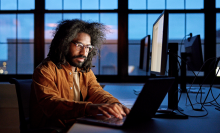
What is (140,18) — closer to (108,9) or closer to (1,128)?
(108,9)

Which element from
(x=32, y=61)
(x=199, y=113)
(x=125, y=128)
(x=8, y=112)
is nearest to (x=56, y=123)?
(x=125, y=128)

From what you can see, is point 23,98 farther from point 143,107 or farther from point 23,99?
point 143,107

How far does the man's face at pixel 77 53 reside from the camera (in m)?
1.30

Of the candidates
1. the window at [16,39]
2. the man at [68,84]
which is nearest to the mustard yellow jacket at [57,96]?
the man at [68,84]

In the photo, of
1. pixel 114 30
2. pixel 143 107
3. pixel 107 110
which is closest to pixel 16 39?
pixel 114 30

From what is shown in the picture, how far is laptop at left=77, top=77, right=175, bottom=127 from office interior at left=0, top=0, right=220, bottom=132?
2.43 meters

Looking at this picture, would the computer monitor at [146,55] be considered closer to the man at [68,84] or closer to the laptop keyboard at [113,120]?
the man at [68,84]

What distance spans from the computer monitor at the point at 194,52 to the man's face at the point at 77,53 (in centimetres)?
A: 108

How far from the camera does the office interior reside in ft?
10.6

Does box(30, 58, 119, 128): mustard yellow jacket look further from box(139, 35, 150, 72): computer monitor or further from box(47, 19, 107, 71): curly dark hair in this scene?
box(139, 35, 150, 72): computer monitor

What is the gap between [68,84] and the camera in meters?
1.27

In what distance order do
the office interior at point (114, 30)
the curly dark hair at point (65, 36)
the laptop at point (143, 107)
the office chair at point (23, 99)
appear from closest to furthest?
the laptop at point (143, 107)
the office chair at point (23, 99)
the curly dark hair at point (65, 36)
the office interior at point (114, 30)

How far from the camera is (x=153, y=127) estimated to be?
0.75 meters

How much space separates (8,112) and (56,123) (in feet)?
6.52
